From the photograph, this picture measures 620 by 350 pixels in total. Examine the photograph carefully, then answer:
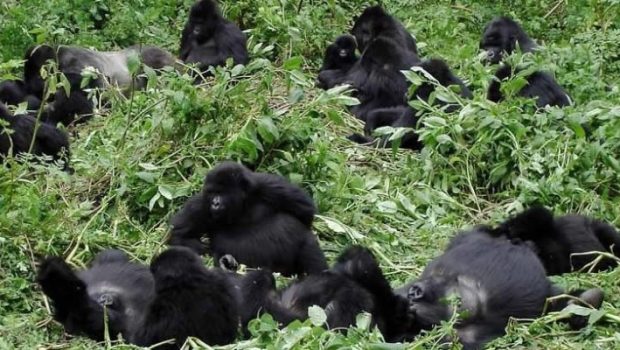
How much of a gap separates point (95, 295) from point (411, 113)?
4064 millimetres

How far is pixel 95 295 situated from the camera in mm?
6348

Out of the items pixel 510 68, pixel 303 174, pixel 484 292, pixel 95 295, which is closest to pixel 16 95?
pixel 303 174

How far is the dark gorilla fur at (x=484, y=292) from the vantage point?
592 centimetres

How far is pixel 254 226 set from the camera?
7.25m

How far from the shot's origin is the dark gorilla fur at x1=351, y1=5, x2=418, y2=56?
38.0ft

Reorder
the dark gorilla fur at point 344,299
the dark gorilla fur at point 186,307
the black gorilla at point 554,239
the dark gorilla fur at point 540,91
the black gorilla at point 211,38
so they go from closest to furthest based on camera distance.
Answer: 1. the dark gorilla fur at point 186,307
2. the dark gorilla fur at point 344,299
3. the black gorilla at point 554,239
4. the dark gorilla fur at point 540,91
5. the black gorilla at point 211,38

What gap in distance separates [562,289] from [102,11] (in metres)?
7.63

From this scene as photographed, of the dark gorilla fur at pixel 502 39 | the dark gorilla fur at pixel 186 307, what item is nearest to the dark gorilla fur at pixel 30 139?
the dark gorilla fur at pixel 186 307

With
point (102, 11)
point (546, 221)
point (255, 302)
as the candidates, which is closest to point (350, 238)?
point (546, 221)

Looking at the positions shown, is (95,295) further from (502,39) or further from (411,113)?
(502,39)

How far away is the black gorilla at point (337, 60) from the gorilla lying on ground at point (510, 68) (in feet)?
4.04

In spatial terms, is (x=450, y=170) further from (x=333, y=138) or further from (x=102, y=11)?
(x=102, y=11)

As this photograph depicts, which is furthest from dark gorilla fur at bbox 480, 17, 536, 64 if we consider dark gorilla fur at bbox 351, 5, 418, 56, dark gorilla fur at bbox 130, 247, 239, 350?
dark gorilla fur at bbox 130, 247, 239, 350

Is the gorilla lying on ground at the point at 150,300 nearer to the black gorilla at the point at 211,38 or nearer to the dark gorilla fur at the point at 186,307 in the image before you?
the dark gorilla fur at the point at 186,307
